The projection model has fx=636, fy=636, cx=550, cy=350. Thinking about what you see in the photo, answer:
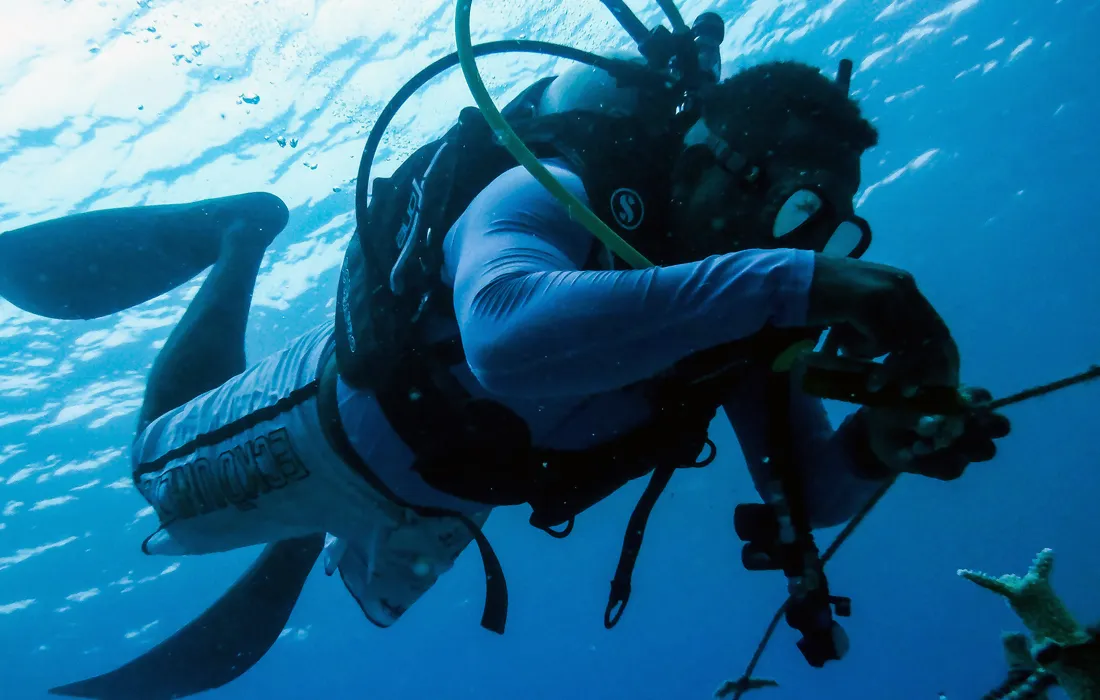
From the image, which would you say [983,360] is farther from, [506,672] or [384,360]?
[506,672]

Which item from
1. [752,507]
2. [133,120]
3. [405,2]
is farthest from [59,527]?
[752,507]

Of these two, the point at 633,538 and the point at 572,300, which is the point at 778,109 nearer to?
the point at 572,300

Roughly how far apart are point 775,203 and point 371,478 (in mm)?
2062

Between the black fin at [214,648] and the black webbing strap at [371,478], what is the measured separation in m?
1.73

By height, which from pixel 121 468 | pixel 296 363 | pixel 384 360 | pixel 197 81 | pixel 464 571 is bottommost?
pixel 464 571

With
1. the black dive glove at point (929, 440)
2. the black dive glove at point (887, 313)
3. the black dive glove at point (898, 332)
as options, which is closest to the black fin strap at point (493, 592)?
the black dive glove at point (929, 440)

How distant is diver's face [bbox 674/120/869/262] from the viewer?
2.20 meters

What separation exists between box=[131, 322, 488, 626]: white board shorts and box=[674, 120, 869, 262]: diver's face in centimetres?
187

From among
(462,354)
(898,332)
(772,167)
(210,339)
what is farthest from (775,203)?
(210,339)

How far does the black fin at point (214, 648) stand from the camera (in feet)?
13.9

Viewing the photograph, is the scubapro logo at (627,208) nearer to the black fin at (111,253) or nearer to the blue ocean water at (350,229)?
the black fin at (111,253)

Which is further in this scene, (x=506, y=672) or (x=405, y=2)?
(x=506, y=672)

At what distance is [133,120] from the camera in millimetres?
10398

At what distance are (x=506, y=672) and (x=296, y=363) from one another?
47.5m
